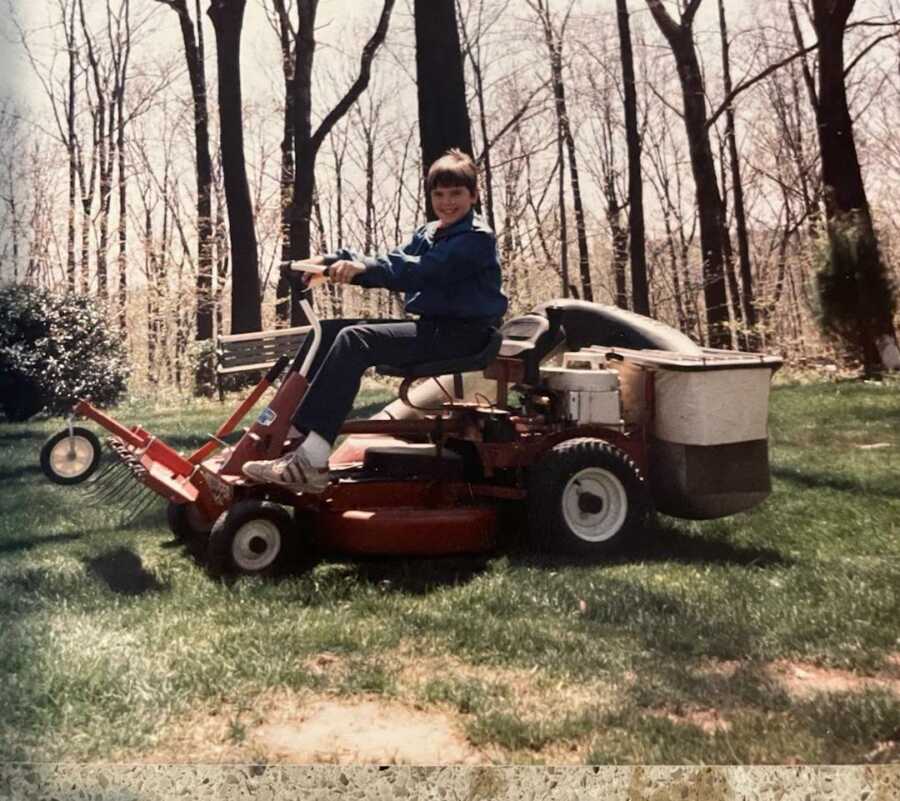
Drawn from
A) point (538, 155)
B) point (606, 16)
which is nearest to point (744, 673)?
point (538, 155)

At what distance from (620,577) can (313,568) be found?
0.93 metres

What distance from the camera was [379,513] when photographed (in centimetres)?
341

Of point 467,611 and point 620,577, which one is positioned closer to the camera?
point 467,611

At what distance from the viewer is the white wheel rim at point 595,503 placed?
3566mm

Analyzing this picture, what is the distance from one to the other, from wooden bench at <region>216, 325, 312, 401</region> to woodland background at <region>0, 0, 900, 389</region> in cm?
5

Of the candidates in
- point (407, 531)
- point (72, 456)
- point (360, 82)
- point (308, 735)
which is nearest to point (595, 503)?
point (407, 531)

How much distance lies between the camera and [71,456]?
132 inches

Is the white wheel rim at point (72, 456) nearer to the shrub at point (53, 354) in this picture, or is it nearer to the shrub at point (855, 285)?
the shrub at point (53, 354)

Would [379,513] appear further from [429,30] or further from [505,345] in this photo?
[429,30]

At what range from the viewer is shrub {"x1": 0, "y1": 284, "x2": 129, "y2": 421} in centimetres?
317

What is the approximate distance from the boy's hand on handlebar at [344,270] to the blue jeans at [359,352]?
0.21 m

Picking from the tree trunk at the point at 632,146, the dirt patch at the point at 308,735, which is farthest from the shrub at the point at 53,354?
the tree trunk at the point at 632,146

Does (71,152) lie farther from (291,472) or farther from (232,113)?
(291,472)

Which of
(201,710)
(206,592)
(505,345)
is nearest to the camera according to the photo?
(201,710)
